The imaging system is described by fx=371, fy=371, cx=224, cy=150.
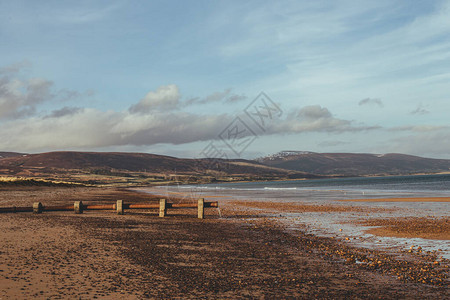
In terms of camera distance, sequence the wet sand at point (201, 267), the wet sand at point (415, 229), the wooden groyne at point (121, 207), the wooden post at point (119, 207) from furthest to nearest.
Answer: the wooden post at point (119, 207)
the wooden groyne at point (121, 207)
the wet sand at point (415, 229)
the wet sand at point (201, 267)

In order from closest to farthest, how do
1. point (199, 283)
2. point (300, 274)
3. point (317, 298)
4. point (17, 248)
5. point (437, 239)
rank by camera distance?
point (317, 298), point (199, 283), point (300, 274), point (17, 248), point (437, 239)

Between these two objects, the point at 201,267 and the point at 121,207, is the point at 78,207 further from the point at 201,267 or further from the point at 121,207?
the point at 201,267

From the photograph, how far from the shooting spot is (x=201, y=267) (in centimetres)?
967

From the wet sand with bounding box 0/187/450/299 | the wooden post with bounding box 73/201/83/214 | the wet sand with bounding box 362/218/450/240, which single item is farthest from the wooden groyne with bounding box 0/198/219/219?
the wet sand with bounding box 362/218/450/240

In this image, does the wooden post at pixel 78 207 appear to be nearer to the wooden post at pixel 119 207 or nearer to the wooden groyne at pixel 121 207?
the wooden groyne at pixel 121 207

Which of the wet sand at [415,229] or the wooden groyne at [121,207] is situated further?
the wooden groyne at [121,207]

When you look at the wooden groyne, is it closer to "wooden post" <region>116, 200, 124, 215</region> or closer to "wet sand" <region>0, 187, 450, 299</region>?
"wooden post" <region>116, 200, 124, 215</region>

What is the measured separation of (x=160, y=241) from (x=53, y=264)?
4.68 m

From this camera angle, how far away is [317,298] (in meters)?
7.23

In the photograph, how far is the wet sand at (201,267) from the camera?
7.53 meters

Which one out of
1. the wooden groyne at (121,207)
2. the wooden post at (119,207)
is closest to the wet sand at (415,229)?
the wooden groyne at (121,207)

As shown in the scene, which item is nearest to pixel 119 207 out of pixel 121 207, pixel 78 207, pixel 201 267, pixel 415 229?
pixel 121 207

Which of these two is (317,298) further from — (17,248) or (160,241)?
(17,248)

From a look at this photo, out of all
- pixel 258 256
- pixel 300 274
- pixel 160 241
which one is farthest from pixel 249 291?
pixel 160 241
